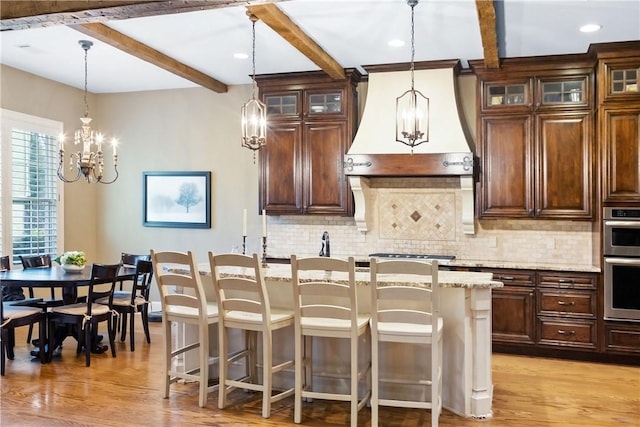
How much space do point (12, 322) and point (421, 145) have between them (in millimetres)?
4024

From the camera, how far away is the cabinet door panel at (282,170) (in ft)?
20.7

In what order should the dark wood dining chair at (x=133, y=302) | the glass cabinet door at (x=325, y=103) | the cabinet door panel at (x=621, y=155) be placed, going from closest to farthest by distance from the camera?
the cabinet door panel at (x=621, y=155) → the dark wood dining chair at (x=133, y=302) → the glass cabinet door at (x=325, y=103)

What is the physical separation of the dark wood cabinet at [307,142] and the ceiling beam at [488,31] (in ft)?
4.83

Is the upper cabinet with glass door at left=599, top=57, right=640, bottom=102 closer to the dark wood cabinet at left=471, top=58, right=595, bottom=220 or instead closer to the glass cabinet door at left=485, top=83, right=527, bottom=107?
the dark wood cabinet at left=471, top=58, right=595, bottom=220

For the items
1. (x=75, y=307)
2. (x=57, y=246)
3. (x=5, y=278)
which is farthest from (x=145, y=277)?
(x=57, y=246)

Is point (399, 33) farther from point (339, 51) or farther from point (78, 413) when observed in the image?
point (78, 413)

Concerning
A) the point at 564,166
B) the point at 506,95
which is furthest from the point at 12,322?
the point at 564,166

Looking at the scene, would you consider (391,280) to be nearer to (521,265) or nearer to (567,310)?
(521,265)

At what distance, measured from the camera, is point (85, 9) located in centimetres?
330

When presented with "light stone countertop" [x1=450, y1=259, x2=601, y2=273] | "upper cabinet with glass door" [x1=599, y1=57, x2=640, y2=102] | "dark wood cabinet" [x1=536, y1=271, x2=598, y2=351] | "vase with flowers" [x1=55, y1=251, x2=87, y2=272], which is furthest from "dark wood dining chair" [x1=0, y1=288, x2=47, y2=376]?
"upper cabinet with glass door" [x1=599, y1=57, x2=640, y2=102]

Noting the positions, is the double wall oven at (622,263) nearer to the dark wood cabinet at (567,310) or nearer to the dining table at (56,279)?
the dark wood cabinet at (567,310)

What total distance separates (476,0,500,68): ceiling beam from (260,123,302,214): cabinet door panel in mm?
2141

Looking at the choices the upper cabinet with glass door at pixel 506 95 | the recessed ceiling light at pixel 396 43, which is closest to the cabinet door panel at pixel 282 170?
the recessed ceiling light at pixel 396 43

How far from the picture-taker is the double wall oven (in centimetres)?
503
